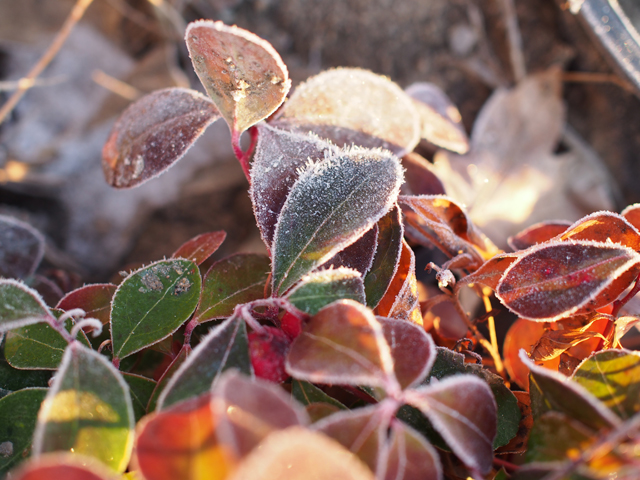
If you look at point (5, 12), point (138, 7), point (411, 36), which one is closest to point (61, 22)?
point (5, 12)

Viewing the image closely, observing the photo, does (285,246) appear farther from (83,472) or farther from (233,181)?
(233,181)

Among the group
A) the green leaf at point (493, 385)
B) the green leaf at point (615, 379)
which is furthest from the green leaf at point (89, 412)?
the green leaf at point (615, 379)

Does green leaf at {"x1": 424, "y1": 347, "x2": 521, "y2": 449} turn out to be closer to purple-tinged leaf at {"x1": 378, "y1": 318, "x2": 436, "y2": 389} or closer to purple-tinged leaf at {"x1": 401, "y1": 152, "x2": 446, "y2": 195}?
purple-tinged leaf at {"x1": 378, "y1": 318, "x2": 436, "y2": 389}

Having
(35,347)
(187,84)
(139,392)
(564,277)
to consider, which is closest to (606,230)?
(564,277)

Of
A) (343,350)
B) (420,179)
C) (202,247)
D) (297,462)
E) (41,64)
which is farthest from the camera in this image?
(41,64)

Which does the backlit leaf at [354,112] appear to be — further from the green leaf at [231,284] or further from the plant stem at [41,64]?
the plant stem at [41,64]

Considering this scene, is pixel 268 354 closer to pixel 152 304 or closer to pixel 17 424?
pixel 152 304
